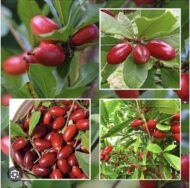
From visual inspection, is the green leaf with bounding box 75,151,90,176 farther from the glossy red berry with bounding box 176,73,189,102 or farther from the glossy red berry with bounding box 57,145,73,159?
the glossy red berry with bounding box 176,73,189,102

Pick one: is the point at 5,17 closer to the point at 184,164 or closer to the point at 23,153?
the point at 23,153

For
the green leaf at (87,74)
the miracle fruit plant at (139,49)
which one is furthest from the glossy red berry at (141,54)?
the green leaf at (87,74)

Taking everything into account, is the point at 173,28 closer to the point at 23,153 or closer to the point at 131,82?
the point at 131,82

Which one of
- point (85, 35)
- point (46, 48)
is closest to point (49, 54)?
point (46, 48)

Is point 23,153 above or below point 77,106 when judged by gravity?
below

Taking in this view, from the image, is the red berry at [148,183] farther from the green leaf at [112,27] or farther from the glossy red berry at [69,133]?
the green leaf at [112,27]

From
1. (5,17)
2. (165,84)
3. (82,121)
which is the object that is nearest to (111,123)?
(82,121)

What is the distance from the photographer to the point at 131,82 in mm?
1752

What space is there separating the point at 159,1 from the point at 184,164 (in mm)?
513

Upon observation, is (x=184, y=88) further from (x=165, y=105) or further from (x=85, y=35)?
(x=85, y=35)

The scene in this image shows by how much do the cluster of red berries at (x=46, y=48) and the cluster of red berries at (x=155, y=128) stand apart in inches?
11.5

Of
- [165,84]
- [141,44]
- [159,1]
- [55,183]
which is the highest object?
[159,1]

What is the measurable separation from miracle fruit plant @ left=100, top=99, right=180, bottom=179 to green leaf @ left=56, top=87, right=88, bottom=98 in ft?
0.24

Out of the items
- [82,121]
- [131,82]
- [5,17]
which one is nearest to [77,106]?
[82,121]
